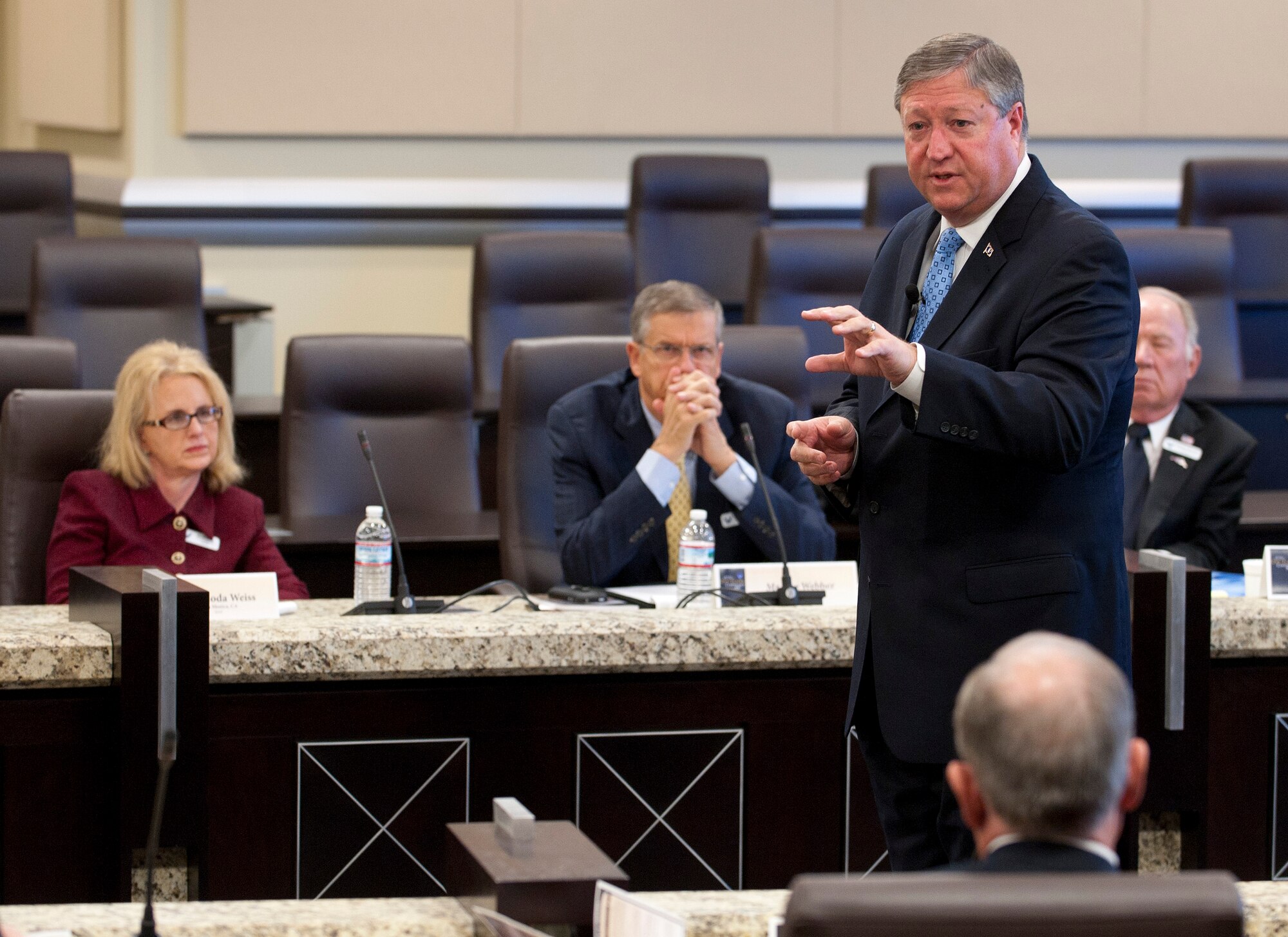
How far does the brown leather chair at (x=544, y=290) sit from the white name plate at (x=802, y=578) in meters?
2.27

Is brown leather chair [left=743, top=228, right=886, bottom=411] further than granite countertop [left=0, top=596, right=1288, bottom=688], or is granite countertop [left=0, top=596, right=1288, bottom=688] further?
brown leather chair [left=743, top=228, right=886, bottom=411]

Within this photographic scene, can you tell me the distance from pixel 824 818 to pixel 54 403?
5.59ft

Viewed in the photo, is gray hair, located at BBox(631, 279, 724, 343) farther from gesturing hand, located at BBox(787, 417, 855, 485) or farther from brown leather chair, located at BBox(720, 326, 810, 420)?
gesturing hand, located at BBox(787, 417, 855, 485)

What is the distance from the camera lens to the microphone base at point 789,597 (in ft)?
8.34

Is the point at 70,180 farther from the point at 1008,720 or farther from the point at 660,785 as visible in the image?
the point at 1008,720

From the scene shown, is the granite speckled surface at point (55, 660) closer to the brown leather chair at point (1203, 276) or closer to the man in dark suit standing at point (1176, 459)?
the man in dark suit standing at point (1176, 459)

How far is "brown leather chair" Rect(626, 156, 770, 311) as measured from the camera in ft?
18.5

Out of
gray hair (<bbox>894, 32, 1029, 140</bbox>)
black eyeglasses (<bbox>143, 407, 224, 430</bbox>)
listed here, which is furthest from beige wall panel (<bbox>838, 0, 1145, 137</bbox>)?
gray hair (<bbox>894, 32, 1029, 140</bbox>)

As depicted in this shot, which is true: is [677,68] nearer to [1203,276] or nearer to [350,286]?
[350,286]

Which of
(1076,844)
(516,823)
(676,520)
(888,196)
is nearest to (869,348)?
(516,823)

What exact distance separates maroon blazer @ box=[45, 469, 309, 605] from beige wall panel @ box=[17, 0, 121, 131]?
11.4ft

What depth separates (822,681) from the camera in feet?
7.47

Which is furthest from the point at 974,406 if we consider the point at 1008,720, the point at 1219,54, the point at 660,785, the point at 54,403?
the point at 1219,54

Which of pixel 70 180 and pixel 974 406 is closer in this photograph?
pixel 974 406
